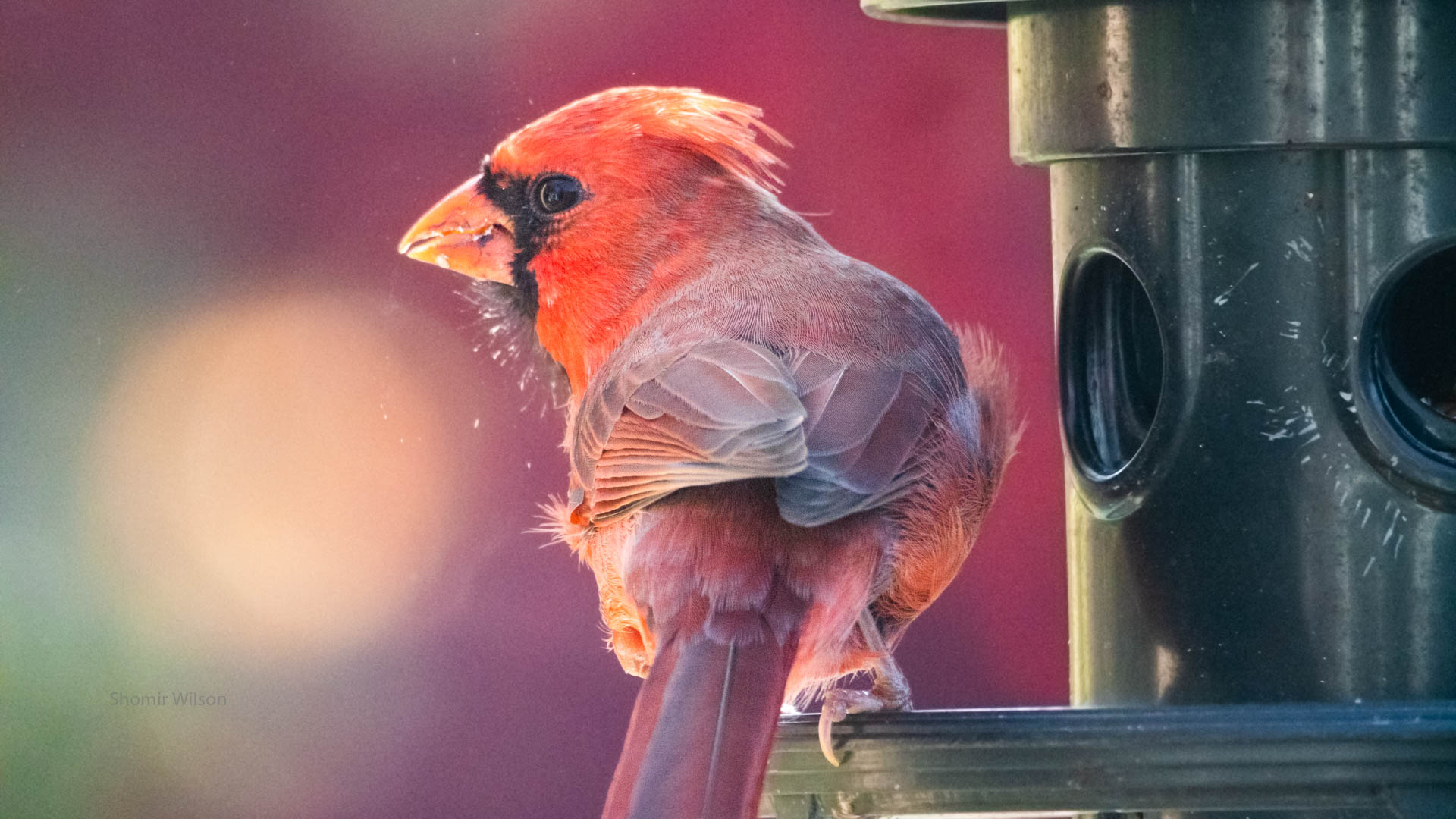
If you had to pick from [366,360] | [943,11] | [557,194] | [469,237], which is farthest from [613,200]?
[366,360]

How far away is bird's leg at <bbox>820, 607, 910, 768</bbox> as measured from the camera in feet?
8.15

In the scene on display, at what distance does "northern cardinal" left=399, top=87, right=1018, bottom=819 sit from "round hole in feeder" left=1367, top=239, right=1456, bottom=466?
1.88ft

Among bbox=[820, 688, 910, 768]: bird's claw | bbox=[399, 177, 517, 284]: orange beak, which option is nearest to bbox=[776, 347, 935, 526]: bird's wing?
bbox=[820, 688, 910, 768]: bird's claw

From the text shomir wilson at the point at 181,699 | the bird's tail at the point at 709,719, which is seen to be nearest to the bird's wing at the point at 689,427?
the bird's tail at the point at 709,719

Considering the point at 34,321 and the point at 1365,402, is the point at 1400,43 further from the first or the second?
the point at 34,321

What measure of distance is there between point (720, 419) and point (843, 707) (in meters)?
0.46

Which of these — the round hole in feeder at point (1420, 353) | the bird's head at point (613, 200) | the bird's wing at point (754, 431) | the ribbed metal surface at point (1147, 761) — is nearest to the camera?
the ribbed metal surface at point (1147, 761)

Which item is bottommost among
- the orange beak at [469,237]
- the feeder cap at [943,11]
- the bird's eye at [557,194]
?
the orange beak at [469,237]

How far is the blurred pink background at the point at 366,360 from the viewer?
5285 millimetres

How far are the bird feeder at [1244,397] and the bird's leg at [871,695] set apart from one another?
30mm

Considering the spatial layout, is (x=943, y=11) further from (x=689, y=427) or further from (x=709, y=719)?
(x=709, y=719)

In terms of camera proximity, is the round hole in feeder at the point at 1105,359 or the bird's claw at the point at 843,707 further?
the round hole in feeder at the point at 1105,359

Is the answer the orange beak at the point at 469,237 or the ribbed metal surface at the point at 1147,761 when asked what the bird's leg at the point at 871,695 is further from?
the orange beak at the point at 469,237

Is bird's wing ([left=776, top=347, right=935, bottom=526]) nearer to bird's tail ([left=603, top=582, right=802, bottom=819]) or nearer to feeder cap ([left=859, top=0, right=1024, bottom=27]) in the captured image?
bird's tail ([left=603, top=582, right=802, bottom=819])
